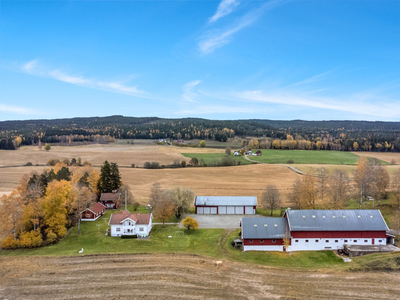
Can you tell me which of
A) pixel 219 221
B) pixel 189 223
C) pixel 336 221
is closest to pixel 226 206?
pixel 219 221

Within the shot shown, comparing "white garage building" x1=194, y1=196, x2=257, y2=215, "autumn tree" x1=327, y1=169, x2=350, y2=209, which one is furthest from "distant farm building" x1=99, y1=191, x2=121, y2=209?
"autumn tree" x1=327, y1=169, x2=350, y2=209

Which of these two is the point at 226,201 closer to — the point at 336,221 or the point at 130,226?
the point at 130,226

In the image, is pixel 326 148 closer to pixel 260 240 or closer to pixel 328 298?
pixel 260 240

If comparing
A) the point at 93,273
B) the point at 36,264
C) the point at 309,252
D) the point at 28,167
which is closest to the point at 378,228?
the point at 309,252

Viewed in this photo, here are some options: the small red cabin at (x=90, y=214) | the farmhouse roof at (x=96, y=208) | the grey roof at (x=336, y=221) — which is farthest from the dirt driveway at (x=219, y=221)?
the farmhouse roof at (x=96, y=208)

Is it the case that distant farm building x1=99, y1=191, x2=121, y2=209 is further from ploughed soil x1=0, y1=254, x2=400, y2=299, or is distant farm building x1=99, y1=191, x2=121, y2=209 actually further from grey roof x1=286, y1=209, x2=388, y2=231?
grey roof x1=286, y1=209, x2=388, y2=231

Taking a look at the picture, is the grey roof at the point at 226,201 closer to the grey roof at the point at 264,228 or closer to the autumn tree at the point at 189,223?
the autumn tree at the point at 189,223
